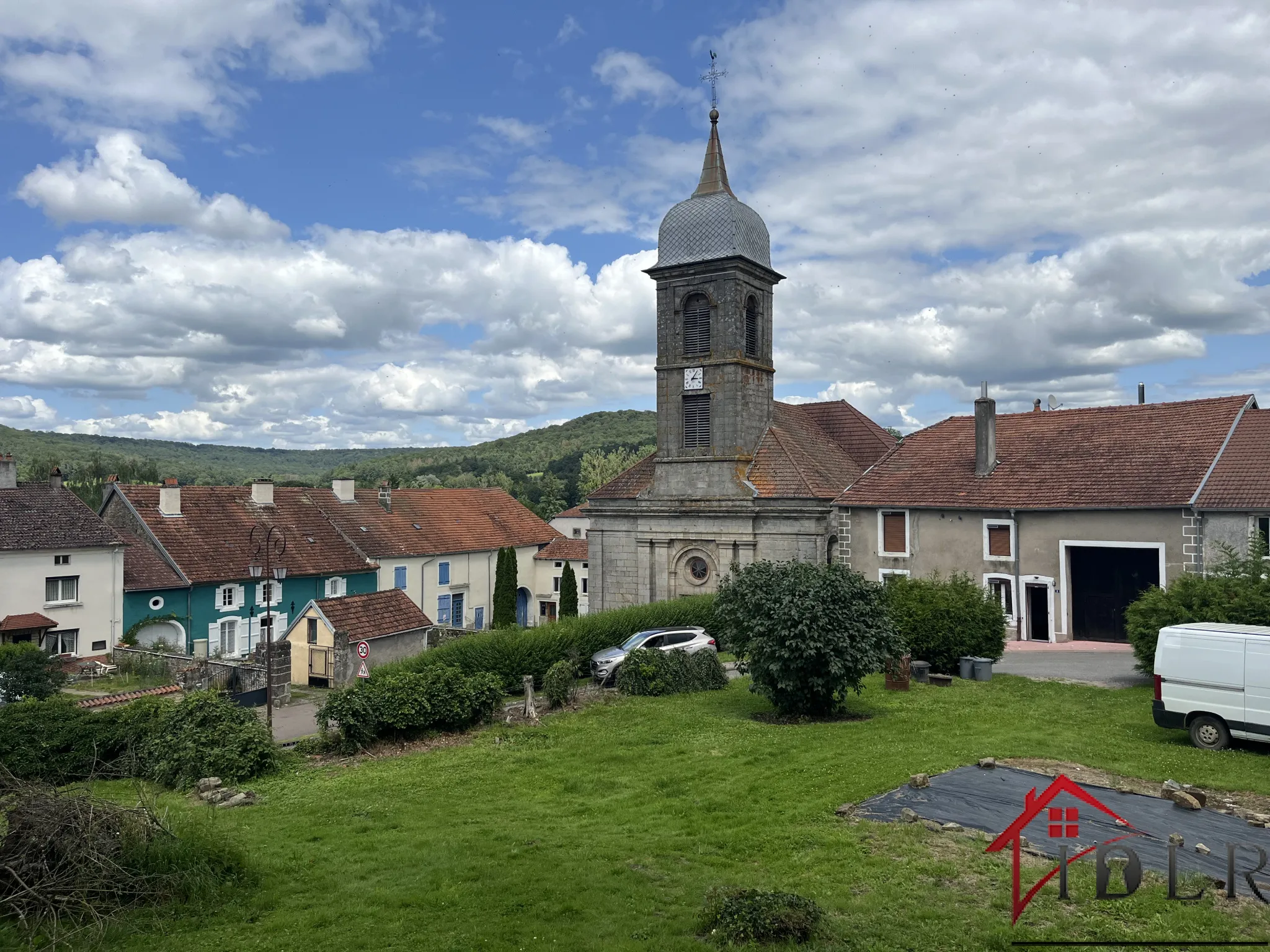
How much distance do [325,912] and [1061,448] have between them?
98.3ft

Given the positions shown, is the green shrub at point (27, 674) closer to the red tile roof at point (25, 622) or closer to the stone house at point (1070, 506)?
the red tile roof at point (25, 622)

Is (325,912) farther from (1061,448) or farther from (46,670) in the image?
(1061,448)

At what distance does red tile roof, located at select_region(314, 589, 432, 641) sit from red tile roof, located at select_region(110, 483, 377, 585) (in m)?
13.7

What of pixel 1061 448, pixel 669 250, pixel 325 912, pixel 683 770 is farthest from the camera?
pixel 669 250

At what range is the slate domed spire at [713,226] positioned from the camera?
35.8 m

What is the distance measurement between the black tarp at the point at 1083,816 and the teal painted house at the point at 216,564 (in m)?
28.2

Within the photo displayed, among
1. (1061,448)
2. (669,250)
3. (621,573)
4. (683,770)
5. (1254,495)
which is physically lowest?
(683,770)

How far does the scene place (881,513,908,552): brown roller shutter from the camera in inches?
1298

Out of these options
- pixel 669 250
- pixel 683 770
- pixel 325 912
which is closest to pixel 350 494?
pixel 669 250

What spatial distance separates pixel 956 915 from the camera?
26.9 feet

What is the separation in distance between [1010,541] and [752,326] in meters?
13.4

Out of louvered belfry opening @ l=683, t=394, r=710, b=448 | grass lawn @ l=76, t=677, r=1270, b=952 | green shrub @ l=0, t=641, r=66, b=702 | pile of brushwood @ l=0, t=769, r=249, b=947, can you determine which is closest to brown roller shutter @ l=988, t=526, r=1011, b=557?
louvered belfry opening @ l=683, t=394, r=710, b=448

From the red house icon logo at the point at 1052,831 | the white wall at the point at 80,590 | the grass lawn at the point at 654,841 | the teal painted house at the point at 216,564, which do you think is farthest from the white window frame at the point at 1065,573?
the white wall at the point at 80,590

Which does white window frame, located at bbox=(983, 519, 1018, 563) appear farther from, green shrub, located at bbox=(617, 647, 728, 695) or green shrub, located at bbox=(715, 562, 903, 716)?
green shrub, located at bbox=(715, 562, 903, 716)
